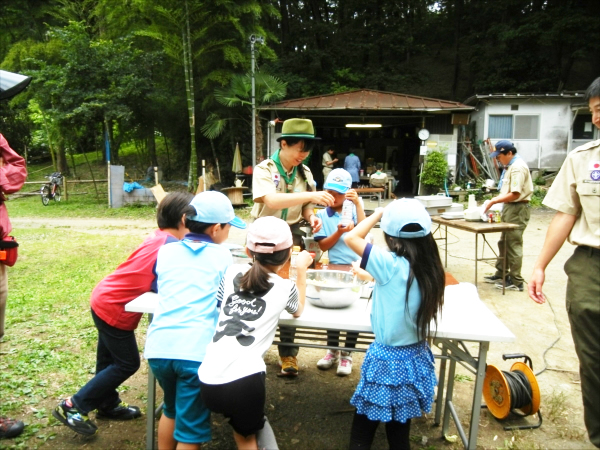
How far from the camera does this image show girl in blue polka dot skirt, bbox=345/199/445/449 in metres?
2.07

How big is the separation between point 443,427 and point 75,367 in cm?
261

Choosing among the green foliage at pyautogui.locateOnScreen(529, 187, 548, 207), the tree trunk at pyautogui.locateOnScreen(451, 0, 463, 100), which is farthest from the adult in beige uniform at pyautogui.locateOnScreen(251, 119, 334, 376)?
the tree trunk at pyautogui.locateOnScreen(451, 0, 463, 100)

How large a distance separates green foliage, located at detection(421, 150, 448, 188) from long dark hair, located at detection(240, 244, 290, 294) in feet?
47.1

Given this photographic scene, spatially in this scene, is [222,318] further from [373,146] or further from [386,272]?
[373,146]

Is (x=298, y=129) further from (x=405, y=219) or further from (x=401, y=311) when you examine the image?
(x=401, y=311)

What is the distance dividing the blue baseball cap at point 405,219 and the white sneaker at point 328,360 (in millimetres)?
1789

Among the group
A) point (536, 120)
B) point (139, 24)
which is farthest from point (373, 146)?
point (139, 24)

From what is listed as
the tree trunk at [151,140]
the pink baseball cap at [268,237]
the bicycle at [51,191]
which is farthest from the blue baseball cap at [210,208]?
the tree trunk at [151,140]

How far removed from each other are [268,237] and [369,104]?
47.1ft

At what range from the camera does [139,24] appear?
1653 centimetres

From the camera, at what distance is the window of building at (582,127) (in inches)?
683

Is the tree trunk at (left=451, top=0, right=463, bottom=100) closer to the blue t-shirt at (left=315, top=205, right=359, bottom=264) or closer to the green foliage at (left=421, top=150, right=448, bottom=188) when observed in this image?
the green foliage at (left=421, top=150, right=448, bottom=188)

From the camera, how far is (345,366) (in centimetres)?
348

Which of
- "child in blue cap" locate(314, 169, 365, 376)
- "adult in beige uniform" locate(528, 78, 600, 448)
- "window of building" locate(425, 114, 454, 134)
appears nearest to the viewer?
"adult in beige uniform" locate(528, 78, 600, 448)
